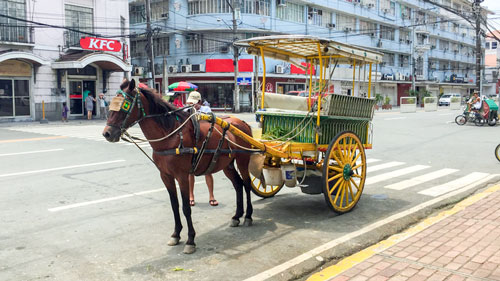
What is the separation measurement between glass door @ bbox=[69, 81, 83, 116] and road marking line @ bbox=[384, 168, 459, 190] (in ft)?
78.0

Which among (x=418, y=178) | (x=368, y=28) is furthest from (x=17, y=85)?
(x=368, y=28)

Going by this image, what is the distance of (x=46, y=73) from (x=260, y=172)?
23.8 m

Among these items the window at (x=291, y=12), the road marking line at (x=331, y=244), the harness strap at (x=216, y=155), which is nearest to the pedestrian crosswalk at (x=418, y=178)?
the road marking line at (x=331, y=244)

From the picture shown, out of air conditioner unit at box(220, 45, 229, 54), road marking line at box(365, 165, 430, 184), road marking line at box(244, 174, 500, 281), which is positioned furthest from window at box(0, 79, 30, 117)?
road marking line at box(244, 174, 500, 281)

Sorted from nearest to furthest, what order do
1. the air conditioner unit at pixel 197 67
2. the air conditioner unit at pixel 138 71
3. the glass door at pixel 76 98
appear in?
the glass door at pixel 76 98
the air conditioner unit at pixel 197 67
the air conditioner unit at pixel 138 71

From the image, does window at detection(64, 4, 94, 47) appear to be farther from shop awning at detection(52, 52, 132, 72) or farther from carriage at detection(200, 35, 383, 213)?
carriage at detection(200, 35, 383, 213)

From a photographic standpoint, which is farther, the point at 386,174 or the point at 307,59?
the point at 386,174

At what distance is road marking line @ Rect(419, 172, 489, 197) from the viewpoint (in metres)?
8.04

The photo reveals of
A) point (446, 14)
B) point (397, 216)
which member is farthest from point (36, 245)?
point (446, 14)

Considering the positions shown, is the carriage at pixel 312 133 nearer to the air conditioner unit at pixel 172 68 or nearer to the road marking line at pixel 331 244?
the road marking line at pixel 331 244

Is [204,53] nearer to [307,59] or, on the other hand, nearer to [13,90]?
[13,90]

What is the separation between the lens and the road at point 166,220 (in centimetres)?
458

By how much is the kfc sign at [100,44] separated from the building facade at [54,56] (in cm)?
6

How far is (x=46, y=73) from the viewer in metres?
26.2
